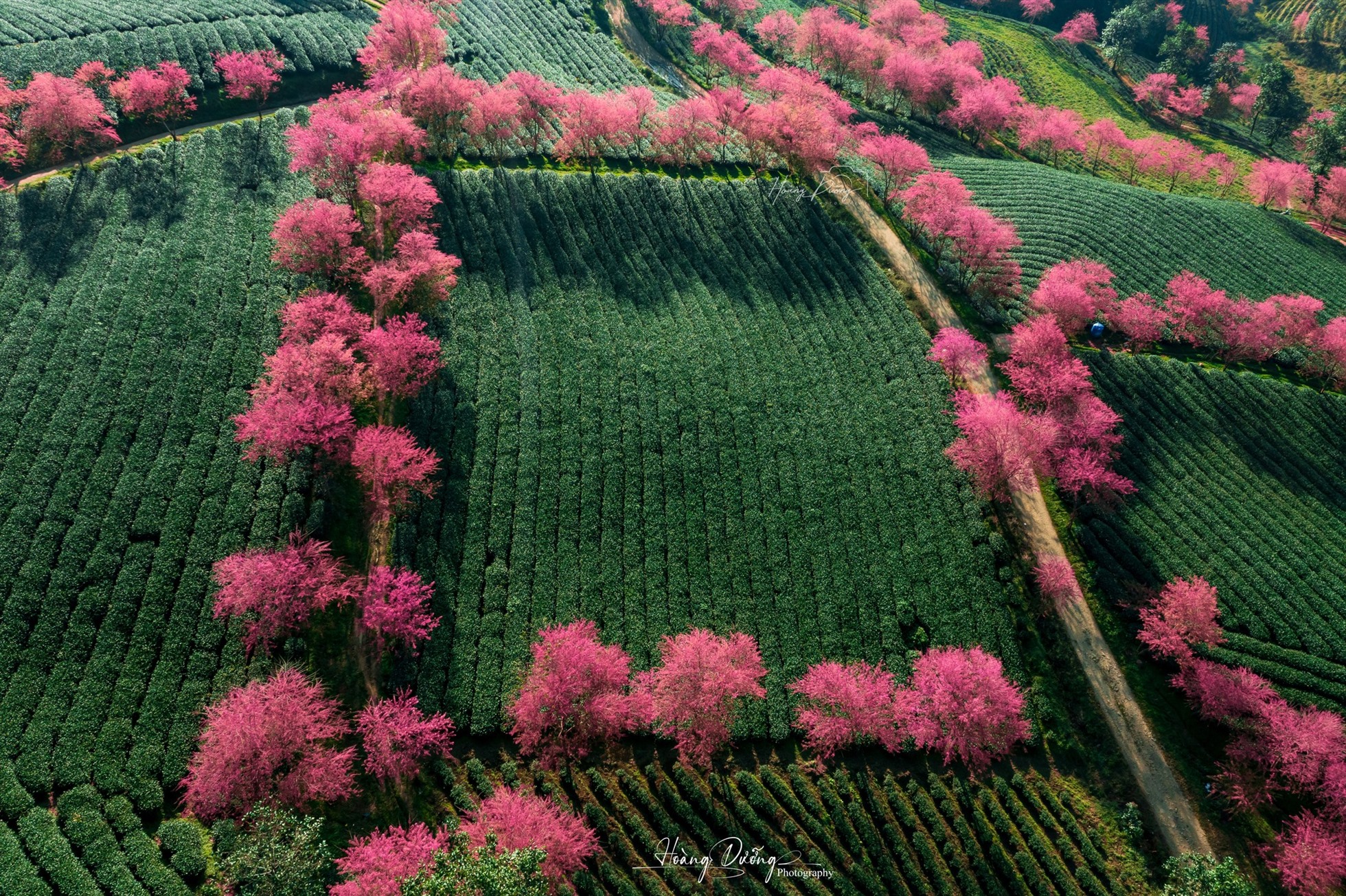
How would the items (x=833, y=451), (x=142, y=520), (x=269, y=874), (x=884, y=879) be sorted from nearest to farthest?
1. (x=269, y=874)
2. (x=884, y=879)
3. (x=142, y=520)
4. (x=833, y=451)

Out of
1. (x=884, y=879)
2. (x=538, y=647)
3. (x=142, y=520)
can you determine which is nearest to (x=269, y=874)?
(x=538, y=647)

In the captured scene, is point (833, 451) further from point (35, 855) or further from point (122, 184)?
point (122, 184)

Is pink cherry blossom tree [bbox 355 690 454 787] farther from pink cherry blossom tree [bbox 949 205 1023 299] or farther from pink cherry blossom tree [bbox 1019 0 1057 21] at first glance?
pink cherry blossom tree [bbox 1019 0 1057 21]

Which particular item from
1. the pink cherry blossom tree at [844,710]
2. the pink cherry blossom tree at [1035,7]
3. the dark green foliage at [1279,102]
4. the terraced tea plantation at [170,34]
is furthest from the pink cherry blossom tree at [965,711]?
the pink cherry blossom tree at [1035,7]

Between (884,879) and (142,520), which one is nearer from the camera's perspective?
(884,879)

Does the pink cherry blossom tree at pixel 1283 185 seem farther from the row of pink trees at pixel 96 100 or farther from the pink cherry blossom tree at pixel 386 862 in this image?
the row of pink trees at pixel 96 100

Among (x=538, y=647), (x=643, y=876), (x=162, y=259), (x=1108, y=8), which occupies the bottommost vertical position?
(x=643, y=876)

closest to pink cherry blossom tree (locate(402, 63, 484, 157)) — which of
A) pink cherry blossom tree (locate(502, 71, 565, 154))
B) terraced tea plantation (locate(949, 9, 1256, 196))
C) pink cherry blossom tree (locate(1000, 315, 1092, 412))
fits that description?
pink cherry blossom tree (locate(502, 71, 565, 154))
